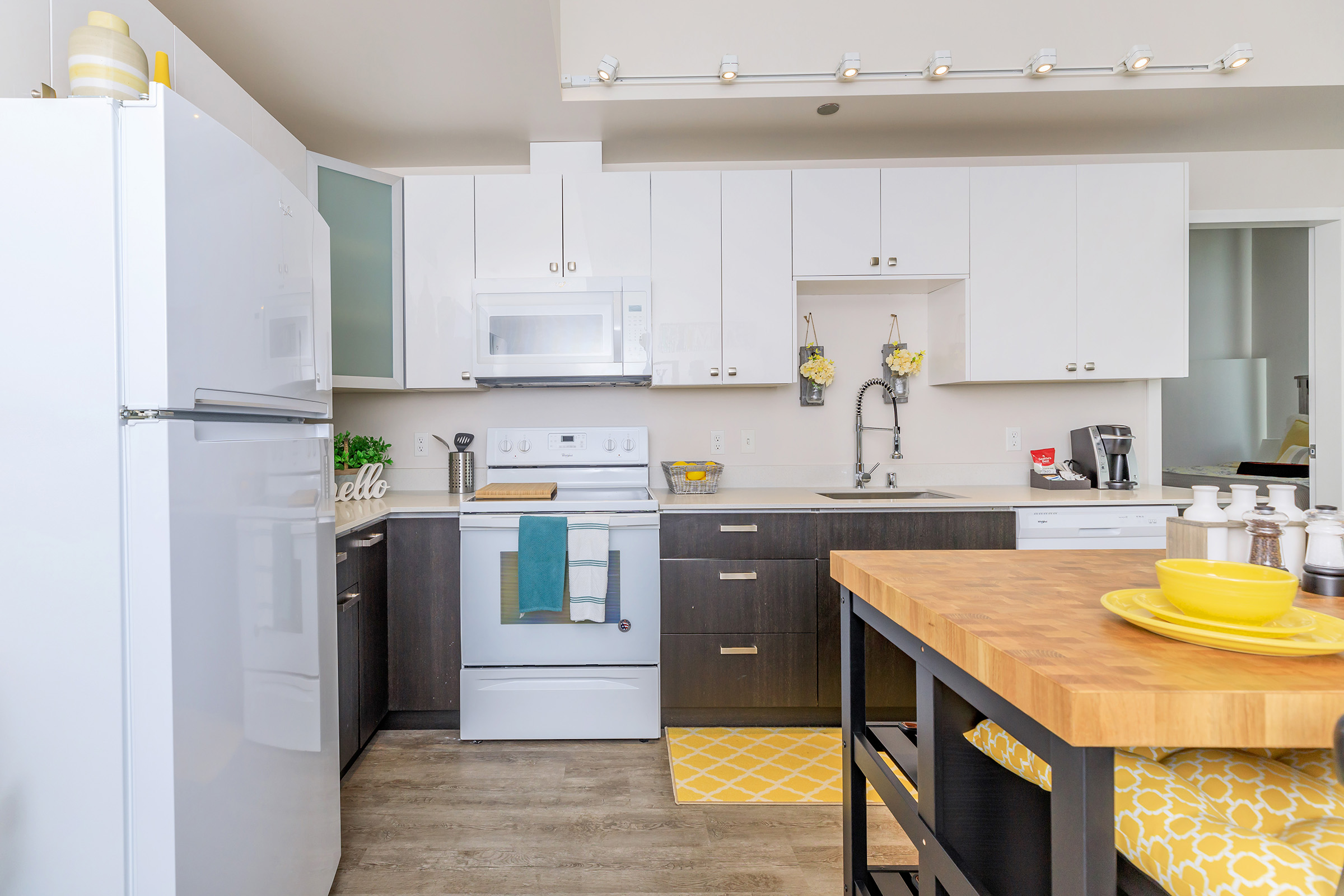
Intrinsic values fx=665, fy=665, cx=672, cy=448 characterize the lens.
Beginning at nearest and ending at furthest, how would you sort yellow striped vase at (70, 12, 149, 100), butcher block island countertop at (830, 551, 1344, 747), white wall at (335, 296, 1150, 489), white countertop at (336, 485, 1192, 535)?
1. butcher block island countertop at (830, 551, 1344, 747)
2. yellow striped vase at (70, 12, 149, 100)
3. white countertop at (336, 485, 1192, 535)
4. white wall at (335, 296, 1150, 489)

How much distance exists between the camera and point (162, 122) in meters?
0.90

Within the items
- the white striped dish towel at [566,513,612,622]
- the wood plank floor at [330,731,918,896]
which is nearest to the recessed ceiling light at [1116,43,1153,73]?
the white striped dish towel at [566,513,612,622]

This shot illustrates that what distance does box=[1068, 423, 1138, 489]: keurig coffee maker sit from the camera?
2871 millimetres

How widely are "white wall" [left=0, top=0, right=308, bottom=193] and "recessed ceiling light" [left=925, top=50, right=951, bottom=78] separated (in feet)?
7.39

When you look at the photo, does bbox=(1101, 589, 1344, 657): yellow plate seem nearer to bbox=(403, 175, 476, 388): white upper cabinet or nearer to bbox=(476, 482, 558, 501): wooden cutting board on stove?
bbox=(476, 482, 558, 501): wooden cutting board on stove

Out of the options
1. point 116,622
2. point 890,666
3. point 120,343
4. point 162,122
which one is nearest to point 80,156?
point 162,122

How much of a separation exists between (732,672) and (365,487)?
5.43 ft

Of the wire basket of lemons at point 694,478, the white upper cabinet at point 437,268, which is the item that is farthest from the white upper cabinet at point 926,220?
the white upper cabinet at point 437,268

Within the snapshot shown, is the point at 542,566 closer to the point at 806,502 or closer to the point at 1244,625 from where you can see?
the point at 806,502

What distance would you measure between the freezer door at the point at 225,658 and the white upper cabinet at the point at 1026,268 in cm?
256

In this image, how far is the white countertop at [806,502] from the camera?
2.48 meters

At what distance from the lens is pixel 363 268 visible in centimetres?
267

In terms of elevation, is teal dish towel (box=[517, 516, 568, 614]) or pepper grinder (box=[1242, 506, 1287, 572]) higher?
pepper grinder (box=[1242, 506, 1287, 572])

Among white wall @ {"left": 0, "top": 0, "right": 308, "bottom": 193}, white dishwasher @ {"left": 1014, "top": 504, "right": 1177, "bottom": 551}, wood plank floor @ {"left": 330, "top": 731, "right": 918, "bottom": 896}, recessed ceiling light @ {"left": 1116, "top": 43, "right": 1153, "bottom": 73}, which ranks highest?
recessed ceiling light @ {"left": 1116, "top": 43, "right": 1153, "bottom": 73}
